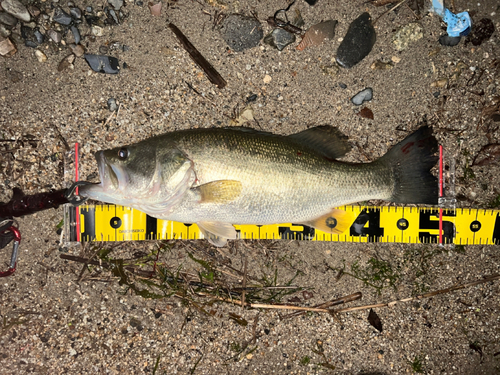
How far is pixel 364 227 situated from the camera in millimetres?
3031

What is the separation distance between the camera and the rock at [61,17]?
9.47ft

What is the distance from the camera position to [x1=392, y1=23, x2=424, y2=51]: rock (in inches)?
117

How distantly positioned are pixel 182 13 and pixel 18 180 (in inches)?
88.7

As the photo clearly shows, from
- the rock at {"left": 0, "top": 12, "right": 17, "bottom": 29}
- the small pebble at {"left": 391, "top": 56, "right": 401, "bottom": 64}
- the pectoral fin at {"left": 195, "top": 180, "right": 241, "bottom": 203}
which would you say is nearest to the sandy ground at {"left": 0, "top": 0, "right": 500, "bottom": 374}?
the small pebble at {"left": 391, "top": 56, "right": 401, "bottom": 64}

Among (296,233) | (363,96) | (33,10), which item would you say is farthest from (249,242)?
(33,10)

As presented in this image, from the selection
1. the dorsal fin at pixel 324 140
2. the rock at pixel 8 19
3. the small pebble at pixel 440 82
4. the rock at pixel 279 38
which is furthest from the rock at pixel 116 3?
the small pebble at pixel 440 82

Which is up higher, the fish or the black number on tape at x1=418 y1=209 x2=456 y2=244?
the fish

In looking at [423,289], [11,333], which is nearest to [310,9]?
[423,289]

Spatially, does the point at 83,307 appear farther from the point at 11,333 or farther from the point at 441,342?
the point at 441,342

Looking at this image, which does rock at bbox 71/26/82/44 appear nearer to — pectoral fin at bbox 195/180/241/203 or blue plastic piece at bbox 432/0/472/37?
pectoral fin at bbox 195/180/241/203

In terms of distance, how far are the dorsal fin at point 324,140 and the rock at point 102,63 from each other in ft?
5.96

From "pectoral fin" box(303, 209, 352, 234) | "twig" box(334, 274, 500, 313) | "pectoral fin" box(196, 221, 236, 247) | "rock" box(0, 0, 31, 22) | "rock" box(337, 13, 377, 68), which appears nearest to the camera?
"pectoral fin" box(196, 221, 236, 247)

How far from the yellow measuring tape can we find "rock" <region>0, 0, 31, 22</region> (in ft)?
6.08

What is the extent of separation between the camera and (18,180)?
297 cm
